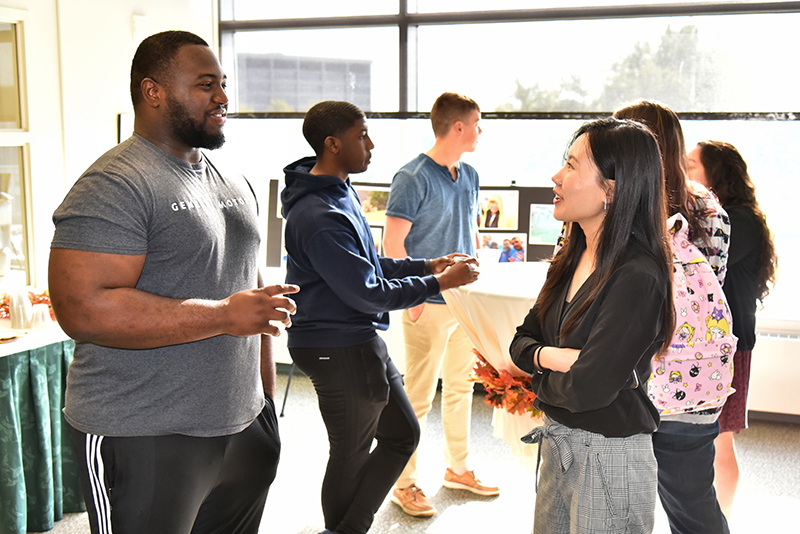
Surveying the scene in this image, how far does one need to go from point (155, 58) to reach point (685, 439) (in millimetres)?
1692

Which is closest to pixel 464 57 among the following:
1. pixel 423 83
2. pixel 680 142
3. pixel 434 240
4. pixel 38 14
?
pixel 423 83

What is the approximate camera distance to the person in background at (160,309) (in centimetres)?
148

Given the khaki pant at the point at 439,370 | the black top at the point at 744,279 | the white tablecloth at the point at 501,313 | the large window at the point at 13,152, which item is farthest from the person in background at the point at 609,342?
the large window at the point at 13,152

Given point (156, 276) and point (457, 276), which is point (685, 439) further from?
point (156, 276)

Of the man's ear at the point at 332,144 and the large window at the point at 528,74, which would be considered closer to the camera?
the man's ear at the point at 332,144

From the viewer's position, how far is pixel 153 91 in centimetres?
167

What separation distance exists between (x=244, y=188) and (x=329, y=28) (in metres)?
3.62

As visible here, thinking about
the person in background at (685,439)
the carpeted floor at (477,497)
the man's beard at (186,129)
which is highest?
the man's beard at (186,129)

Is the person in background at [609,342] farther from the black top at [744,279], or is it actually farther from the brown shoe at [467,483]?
the brown shoe at [467,483]

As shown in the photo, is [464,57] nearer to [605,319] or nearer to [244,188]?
[244,188]

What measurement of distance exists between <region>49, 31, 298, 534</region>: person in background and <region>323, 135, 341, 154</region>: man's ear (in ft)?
2.18

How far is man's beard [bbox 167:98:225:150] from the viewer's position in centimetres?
167

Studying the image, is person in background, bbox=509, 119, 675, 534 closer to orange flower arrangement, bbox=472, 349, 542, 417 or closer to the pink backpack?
the pink backpack

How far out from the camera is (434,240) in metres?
3.28
